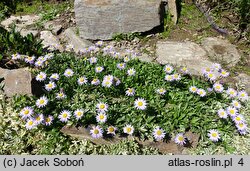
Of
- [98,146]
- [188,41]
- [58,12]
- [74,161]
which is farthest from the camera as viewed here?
[58,12]

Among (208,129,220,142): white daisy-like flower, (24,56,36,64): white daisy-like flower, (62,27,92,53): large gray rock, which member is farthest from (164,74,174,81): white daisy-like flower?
(62,27,92,53): large gray rock

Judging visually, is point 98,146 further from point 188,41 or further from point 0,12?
point 0,12

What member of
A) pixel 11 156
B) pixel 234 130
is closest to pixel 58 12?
pixel 11 156

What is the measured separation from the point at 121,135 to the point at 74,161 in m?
0.52

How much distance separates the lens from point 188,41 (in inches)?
189

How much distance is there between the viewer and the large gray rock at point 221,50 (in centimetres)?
442

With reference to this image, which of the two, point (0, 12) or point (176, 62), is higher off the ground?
point (0, 12)

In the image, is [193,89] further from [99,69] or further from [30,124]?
[30,124]

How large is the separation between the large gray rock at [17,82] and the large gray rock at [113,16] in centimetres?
151

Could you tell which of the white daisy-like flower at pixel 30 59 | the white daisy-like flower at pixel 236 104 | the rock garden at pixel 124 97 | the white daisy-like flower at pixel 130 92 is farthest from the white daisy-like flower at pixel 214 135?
the white daisy-like flower at pixel 30 59

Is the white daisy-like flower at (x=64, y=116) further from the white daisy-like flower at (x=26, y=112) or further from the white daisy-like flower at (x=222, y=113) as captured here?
the white daisy-like flower at (x=222, y=113)

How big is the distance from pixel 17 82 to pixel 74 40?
1.64 meters

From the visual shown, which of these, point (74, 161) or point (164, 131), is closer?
point (74, 161)

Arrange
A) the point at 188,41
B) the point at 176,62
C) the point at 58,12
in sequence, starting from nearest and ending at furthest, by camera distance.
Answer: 1. the point at 176,62
2. the point at 188,41
3. the point at 58,12
